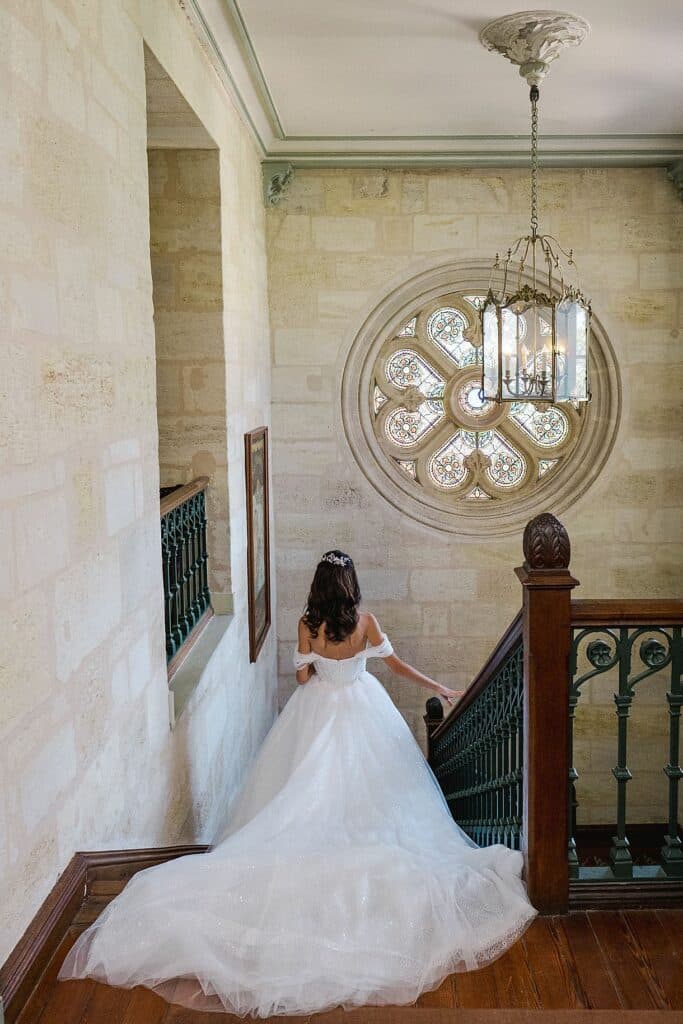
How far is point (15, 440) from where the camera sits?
2.01m

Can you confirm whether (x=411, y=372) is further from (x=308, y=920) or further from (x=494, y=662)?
(x=308, y=920)

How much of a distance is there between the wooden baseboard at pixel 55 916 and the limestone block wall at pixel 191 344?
8.03ft

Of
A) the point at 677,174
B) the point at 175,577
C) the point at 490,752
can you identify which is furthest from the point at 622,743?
the point at 677,174

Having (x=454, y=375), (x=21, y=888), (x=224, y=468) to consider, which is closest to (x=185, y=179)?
(x=224, y=468)

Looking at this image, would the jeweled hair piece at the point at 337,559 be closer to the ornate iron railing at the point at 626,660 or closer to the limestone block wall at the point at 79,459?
the limestone block wall at the point at 79,459

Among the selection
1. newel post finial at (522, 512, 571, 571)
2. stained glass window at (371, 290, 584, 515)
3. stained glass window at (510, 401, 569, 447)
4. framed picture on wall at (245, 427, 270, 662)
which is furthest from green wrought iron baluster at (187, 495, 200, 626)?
stained glass window at (510, 401, 569, 447)

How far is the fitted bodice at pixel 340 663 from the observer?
4676mm

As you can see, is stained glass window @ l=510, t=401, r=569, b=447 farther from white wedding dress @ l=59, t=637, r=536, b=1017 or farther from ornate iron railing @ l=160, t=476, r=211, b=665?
white wedding dress @ l=59, t=637, r=536, b=1017

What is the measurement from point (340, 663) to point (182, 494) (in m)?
1.12

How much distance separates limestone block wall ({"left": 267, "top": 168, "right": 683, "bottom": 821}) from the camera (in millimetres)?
6637

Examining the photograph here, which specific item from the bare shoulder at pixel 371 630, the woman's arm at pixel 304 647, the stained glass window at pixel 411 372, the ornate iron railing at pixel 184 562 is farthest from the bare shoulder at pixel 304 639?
the stained glass window at pixel 411 372

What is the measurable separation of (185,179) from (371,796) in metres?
2.89

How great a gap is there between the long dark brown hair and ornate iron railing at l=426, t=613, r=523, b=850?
0.64m

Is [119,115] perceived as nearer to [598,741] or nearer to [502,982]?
[502,982]
